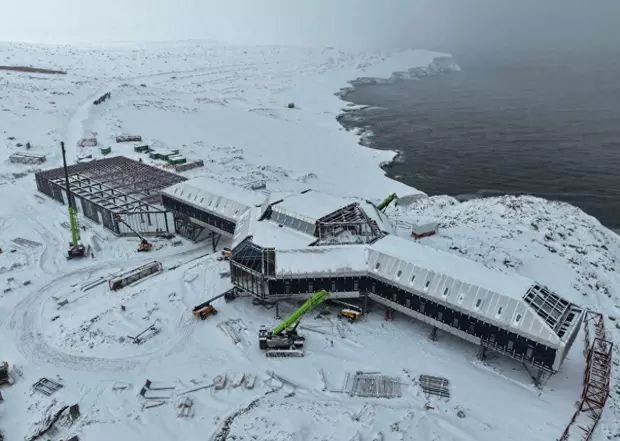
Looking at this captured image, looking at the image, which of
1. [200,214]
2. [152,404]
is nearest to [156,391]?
[152,404]

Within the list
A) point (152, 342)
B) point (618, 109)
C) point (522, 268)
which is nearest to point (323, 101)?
point (618, 109)

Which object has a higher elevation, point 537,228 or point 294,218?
point 294,218

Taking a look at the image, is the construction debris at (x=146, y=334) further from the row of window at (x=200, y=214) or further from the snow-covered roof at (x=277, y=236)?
the row of window at (x=200, y=214)

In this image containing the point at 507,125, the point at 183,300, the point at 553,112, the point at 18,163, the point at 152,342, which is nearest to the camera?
the point at 152,342

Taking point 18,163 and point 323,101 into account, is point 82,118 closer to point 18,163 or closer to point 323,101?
point 18,163

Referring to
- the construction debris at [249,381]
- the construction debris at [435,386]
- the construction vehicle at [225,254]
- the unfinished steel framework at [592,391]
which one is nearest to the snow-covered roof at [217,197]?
the construction vehicle at [225,254]

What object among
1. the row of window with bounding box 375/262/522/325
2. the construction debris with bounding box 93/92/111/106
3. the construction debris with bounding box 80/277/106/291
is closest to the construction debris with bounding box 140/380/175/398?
the construction debris with bounding box 80/277/106/291
